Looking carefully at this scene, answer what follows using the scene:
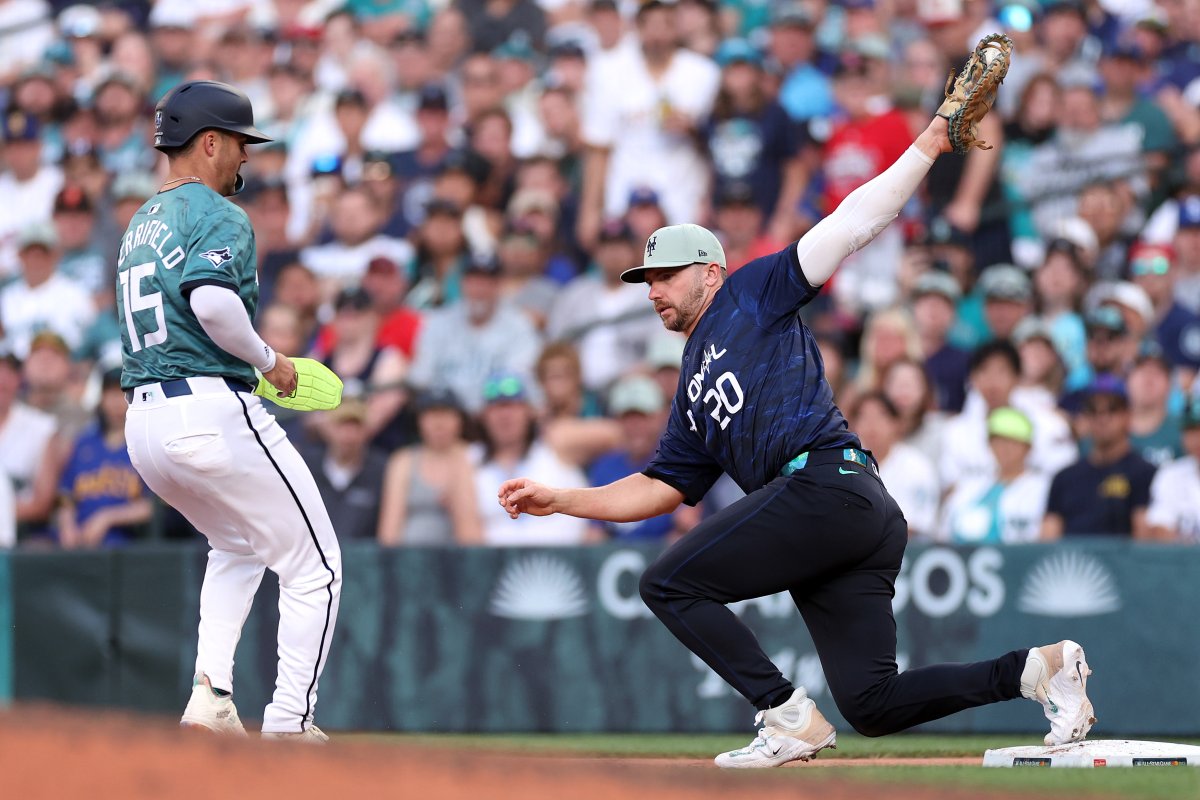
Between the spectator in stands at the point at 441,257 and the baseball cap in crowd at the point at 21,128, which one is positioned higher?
the baseball cap in crowd at the point at 21,128

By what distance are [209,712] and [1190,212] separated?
703 cm

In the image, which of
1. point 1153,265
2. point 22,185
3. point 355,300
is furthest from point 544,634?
point 22,185

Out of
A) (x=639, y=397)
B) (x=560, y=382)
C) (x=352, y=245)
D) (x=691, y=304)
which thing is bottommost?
(x=691, y=304)

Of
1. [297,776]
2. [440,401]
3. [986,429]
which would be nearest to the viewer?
[297,776]

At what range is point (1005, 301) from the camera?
10.5m

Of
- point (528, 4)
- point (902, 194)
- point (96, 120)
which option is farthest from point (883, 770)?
point (96, 120)

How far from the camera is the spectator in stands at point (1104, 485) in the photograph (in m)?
9.40

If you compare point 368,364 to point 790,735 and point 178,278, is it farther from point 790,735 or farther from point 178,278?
point 790,735

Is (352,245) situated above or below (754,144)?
below

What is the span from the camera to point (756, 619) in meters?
9.41

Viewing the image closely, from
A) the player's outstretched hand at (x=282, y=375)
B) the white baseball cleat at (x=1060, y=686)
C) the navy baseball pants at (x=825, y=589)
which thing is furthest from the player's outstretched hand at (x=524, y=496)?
the white baseball cleat at (x=1060, y=686)

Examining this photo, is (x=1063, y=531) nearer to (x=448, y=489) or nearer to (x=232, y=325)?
(x=448, y=489)

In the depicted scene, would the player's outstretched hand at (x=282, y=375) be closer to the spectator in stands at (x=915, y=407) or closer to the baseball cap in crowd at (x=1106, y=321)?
the spectator in stands at (x=915, y=407)

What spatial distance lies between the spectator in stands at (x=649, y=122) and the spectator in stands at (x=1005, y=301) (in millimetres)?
2270
